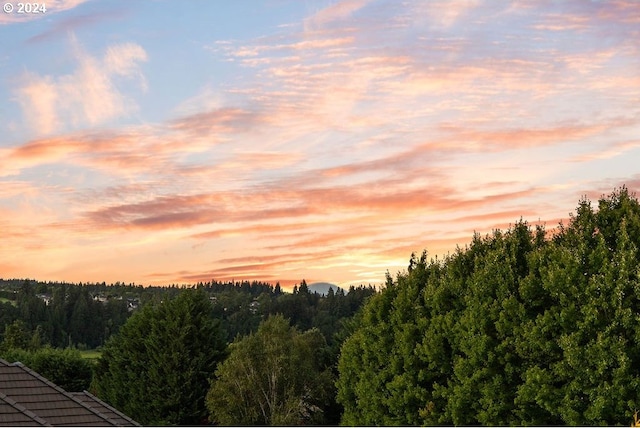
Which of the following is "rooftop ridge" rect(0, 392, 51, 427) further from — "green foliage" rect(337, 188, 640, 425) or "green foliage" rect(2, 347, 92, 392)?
"green foliage" rect(2, 347, 92, 392)

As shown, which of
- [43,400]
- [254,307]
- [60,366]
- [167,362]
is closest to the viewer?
[43,400]

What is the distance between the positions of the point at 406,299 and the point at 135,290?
393 ft

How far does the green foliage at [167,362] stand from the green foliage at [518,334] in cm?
1897

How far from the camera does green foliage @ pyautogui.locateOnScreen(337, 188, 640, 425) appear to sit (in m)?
29.6

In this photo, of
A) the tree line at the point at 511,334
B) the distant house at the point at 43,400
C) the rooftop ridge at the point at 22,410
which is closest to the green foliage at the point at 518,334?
the tree line at the point at 511,334

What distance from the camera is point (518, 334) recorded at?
31.7 meters

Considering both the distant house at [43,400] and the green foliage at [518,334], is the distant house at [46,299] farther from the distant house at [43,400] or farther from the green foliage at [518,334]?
the distant house at [43,400]

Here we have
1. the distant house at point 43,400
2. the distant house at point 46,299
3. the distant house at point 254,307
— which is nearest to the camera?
the distant house at point 43,400

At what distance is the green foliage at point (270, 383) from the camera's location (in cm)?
5022

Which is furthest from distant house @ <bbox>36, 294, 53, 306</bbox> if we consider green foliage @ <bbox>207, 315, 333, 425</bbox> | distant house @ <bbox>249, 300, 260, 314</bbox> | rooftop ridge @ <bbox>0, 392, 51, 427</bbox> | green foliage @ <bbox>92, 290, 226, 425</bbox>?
rooftop ridge @ <bbox>0, 392, 51, 427</bbox>

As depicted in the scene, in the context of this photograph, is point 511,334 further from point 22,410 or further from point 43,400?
point 22,410

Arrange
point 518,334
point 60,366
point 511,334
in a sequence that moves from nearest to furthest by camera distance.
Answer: point 518,334 < point 511,334 < point 60,366

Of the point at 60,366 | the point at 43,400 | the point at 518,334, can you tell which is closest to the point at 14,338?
the point at 60,366

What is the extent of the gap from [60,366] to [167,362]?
32.0 ft
